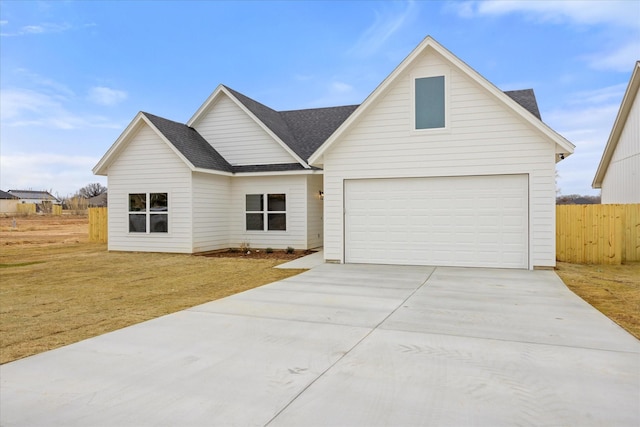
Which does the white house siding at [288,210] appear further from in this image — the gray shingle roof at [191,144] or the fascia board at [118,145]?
the fascia board at [118,145]

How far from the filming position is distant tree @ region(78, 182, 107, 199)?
97.2 metres

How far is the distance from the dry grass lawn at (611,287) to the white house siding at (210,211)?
459 inches

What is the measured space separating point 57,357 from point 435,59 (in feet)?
36.5

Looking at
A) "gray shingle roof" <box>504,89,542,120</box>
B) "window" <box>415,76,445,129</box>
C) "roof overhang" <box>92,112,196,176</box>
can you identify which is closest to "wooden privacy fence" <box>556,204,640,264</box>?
"gray shingle roof" <box>504,89,542,120</box>

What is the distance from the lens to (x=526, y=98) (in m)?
14.4

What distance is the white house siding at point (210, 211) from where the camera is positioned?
1529cm

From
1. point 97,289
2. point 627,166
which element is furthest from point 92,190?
point 627,166

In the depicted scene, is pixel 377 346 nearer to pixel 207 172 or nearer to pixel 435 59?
pixel 435 59

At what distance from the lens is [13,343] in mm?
5055

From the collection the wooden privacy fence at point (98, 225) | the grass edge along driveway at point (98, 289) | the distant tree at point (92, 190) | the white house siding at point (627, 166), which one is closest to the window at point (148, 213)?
the grass edge along driveway at point (98, 289)

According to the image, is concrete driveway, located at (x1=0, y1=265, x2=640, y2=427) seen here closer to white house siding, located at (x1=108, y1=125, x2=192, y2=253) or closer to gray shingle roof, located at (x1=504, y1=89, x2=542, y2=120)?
gray shingle roof, located at (x1=504, y1=89, x2=542, y2=120)

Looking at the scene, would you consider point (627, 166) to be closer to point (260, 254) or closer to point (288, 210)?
point (288, 210)

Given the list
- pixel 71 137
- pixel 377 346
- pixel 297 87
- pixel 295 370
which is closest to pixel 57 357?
pixel 295 370

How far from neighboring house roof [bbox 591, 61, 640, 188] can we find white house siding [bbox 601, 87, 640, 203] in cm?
19
